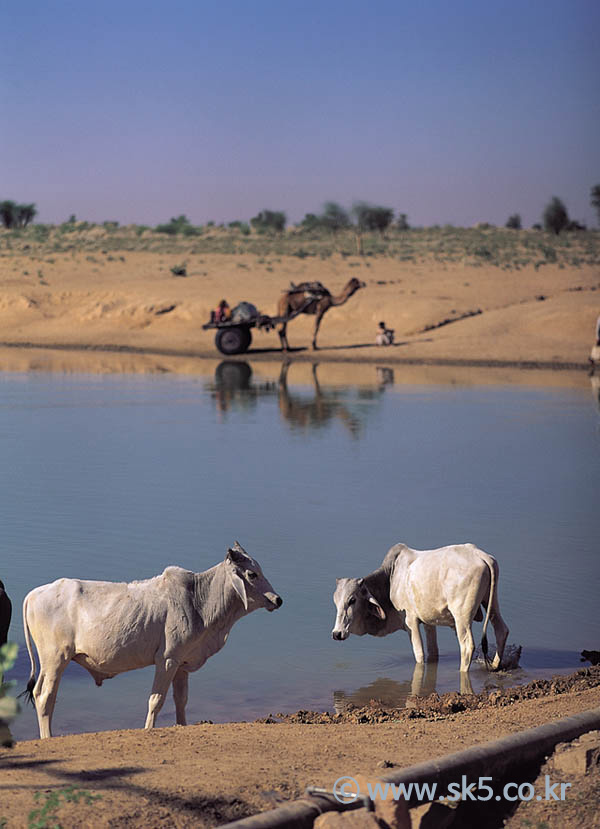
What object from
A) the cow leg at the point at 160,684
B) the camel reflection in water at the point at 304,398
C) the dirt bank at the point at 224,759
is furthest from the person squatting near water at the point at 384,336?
the cow leg at the point at 160,684

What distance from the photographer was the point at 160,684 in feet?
23.4

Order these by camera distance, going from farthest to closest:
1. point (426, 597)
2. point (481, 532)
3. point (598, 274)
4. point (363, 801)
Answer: point (598, 274) → point (481, 532) → point (426, 597) → point (363, 801)

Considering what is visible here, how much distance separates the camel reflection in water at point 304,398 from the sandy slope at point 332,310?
701cm

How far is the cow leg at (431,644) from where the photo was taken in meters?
9.28

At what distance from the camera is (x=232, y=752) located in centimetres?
585

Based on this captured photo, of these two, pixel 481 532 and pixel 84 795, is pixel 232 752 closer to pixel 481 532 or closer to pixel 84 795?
pixel 84 795

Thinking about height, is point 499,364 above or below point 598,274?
below

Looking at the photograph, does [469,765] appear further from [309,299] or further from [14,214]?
[14,214]

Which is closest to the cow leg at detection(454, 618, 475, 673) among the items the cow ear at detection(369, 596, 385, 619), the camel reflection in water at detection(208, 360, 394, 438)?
the cow ear at detection(369, 596, 385, 619)

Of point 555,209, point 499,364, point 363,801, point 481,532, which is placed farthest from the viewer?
point 555,209

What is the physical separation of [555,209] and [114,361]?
60.0m

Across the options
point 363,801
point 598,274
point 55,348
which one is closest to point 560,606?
point 363,801

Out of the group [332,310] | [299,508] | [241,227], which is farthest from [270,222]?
[299,508]

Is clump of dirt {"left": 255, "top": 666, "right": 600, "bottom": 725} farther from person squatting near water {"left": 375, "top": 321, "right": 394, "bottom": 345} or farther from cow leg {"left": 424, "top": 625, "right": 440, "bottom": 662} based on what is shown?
person squatting near water {"left": 375, "top": 321, "right": 394, "bottom": 345}
